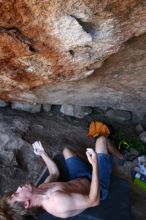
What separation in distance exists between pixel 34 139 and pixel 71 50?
165 cm

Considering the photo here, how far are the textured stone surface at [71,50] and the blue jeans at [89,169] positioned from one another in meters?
0.82

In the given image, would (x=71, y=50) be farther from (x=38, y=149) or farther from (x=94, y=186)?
(x=38, y=149)

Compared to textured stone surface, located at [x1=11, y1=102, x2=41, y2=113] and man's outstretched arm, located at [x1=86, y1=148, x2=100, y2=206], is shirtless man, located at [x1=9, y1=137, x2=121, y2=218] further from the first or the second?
textured stone surface, located at [x1=11, y1=102, x2=41, y2=113]

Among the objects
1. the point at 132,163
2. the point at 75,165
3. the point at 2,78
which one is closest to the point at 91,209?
the point at 75,165

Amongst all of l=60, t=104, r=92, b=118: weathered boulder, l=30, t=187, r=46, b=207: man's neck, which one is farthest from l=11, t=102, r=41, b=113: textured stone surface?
l=30, t=187, r=46, b=207: man's neck

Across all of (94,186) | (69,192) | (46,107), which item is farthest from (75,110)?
(94,186)

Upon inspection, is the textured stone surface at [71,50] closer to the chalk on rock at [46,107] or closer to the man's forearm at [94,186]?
the chalk on rock at [46,107]

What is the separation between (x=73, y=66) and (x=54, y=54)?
0.31m

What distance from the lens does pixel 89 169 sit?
3.72m

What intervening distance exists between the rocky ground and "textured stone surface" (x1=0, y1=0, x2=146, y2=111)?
380 millimetres

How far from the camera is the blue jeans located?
3.45 m

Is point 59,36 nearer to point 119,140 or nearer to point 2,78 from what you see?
point 2,78

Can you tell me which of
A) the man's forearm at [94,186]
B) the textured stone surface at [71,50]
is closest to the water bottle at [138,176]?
the textured stone surface at [71,50]

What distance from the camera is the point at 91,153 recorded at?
2898 mm
